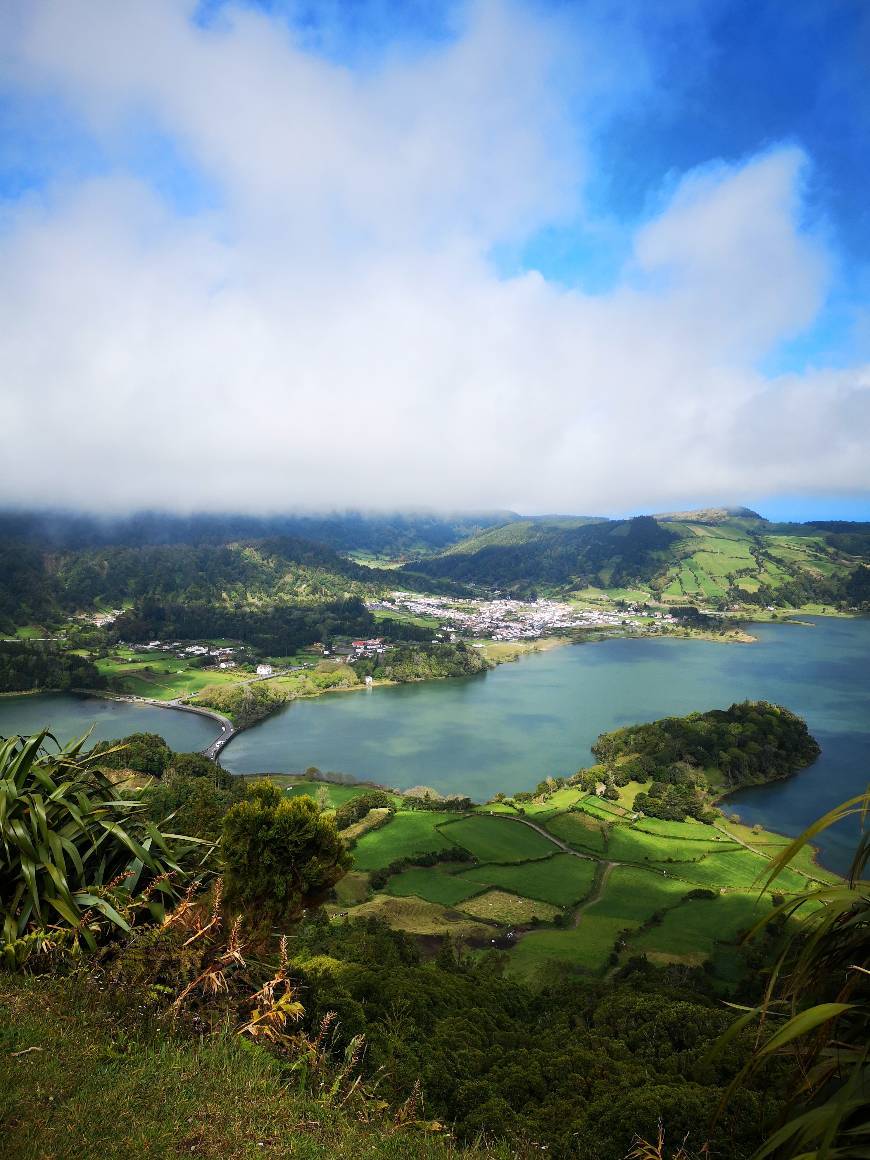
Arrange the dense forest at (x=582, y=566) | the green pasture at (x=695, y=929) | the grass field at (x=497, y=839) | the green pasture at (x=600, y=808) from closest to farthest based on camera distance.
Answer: the green pasture at (x=695, y=929) < the grass field at (x=497, y=839) < the green pasture at (x=600, y=808) < the dense forest at (x=582, y=566)

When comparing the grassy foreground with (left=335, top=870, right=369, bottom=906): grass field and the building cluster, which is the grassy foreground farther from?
the building cluster

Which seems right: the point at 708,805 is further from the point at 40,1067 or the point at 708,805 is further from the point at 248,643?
the point at 248,643

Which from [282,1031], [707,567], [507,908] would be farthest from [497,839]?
[707,567]

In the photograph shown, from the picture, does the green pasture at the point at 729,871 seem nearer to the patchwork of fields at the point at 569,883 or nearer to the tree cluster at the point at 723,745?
the patchwork of fields at the point at 569,883

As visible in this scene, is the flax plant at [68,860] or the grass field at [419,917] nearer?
the flax plant at [68,860]

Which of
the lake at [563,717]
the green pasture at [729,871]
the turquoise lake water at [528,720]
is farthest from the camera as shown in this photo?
the turquoise lake water at [528,720]

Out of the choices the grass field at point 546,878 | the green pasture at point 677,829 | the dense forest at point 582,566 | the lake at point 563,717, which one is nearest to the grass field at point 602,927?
the grass field at point 546,878
